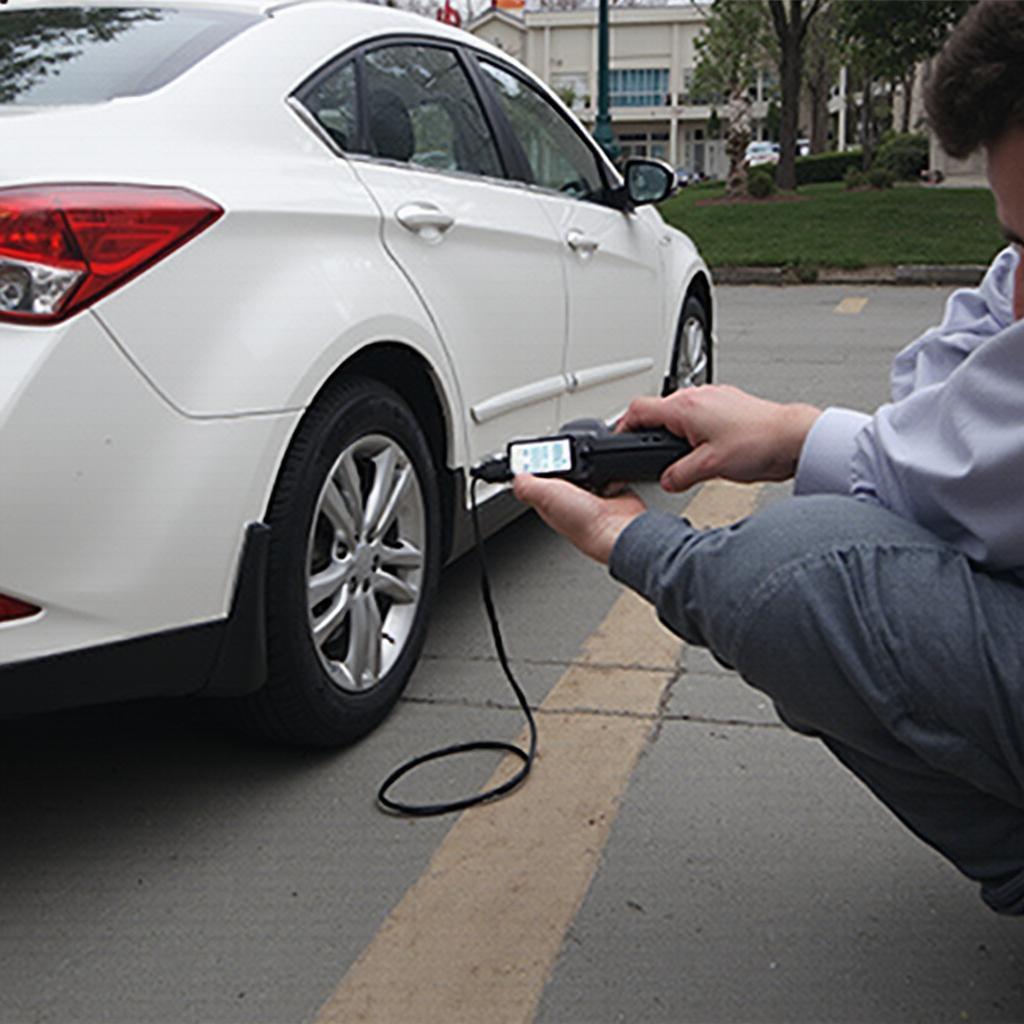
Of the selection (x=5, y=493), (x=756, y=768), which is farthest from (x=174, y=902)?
(x=756, y=768)

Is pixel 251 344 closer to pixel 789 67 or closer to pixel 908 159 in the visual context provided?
pixel 789 67

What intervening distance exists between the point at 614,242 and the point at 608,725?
1.88 m

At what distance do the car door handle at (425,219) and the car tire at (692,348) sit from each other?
2.07 m

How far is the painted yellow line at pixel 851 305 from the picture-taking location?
11.2 metres

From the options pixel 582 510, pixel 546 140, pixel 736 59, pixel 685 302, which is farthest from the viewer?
pixel 736 59

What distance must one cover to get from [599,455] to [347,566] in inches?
34.5

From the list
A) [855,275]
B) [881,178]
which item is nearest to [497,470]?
[855,275]

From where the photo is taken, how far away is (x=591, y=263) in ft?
13.2

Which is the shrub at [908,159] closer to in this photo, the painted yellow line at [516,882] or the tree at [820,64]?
the tree at [820,64]

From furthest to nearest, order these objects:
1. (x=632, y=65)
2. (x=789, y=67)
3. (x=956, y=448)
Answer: (x=632, y=65)
(x=789, y=67)
(x=956, y=448)

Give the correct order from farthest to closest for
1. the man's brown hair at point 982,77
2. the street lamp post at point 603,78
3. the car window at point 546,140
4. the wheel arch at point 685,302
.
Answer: the street lamp post at point 603,78 < the wheel arch at point 685,302 < the car window at point 546,140 < the man's brown hair at point 982,77

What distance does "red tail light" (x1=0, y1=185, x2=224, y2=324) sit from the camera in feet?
6.63

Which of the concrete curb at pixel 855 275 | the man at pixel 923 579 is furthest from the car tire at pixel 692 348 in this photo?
the concrete curb at pixel 855 275

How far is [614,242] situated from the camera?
4258 millimetres
